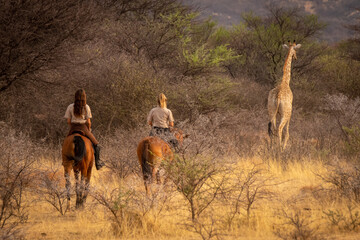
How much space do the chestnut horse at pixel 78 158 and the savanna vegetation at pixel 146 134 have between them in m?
0.19

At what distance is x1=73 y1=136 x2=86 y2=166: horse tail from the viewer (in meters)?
6.17

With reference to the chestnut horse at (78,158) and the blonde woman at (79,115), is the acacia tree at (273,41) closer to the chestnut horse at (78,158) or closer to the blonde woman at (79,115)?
the blonde woman at (79,115)

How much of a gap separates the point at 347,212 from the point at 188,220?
1.97m

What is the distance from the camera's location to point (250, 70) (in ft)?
75.5

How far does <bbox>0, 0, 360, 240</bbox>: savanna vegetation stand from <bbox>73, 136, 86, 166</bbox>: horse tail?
48 centimetres

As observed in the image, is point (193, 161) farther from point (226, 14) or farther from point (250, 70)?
point (226, 14)

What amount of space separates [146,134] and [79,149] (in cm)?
279

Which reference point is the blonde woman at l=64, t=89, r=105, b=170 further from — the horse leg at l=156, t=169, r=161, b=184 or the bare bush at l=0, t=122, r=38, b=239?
the horse leg at l=156, t=169, r=161, b=184

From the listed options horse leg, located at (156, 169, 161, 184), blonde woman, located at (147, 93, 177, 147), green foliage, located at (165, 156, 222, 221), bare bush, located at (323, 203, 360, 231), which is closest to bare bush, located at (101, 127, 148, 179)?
blonde woman, located at (147, 93, 177, 147)

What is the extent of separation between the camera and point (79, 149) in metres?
6.19

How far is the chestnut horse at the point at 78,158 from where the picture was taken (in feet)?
20.3

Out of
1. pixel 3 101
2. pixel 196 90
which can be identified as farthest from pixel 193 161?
pixel 196 90

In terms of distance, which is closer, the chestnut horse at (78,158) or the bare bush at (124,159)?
the chestnut horse at (78,158)

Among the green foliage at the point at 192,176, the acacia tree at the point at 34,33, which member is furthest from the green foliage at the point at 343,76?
the green foliage at the point at 192,176
